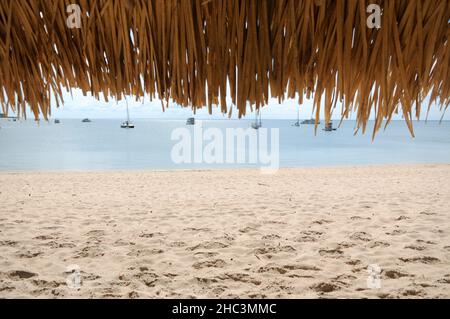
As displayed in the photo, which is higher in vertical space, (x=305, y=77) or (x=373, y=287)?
(x=305, y=77)

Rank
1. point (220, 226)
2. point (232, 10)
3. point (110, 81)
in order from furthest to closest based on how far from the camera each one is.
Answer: point (220, 226) < point (110, 81) < point (232, 10)

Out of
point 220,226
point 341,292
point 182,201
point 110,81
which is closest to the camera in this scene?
point 110,81

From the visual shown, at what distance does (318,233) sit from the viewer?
419 centimetres

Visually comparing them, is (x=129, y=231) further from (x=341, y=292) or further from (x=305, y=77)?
(x=305, y=77)

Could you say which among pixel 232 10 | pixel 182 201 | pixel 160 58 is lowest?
pixel 182 201

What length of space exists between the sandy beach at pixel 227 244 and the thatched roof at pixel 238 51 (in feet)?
6.59

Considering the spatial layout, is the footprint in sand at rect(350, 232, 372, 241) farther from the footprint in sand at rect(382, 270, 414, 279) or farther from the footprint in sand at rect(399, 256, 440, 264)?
the footprint in sand at rect(382, 270, 414, 279)

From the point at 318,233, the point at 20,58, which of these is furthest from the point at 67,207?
the point at 20,58

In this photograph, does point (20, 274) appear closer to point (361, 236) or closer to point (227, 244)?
point (227, 244)

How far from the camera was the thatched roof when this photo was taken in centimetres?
89

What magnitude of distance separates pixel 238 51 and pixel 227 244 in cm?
304

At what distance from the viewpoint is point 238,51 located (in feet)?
3.25

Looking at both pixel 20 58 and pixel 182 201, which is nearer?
pixel 20 58

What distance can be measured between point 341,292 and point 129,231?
276 cm
